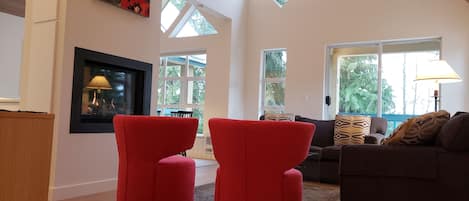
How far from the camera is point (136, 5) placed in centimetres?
462

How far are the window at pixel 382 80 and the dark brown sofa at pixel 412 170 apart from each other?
4.24m

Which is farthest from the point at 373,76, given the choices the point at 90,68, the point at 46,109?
the point at 46,109

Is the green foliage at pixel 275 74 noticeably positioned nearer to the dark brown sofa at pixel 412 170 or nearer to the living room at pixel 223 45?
the living room at pixel 223 45

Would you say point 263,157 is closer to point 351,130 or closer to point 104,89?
point 104,89

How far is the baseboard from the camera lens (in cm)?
372

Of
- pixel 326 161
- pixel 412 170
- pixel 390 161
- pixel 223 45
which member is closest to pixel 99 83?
pixel 326 161

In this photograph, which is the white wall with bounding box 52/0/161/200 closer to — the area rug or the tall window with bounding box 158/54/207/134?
the area rug

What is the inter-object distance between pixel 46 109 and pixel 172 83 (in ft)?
17.0

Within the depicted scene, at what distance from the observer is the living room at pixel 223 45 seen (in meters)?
3.86

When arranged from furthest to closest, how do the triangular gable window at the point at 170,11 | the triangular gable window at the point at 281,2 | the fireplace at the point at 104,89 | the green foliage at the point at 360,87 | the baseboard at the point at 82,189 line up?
the triangular gable window at the point at 170,11 → the triangular gable window at the point at 281,2 → the green foliage at the point at 360,87 → the fireplace at the point at 104,89 → the baseboard at the point at 82,189

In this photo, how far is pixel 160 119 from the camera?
279 centimetres

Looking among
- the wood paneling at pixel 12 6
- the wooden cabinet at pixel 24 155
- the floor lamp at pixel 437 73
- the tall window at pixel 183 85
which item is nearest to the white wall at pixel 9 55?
the wood paneling at pixel 12 6

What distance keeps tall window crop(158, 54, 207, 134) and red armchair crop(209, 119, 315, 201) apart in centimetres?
591

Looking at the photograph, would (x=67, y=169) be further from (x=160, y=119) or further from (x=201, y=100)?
(x=201, y=100)
